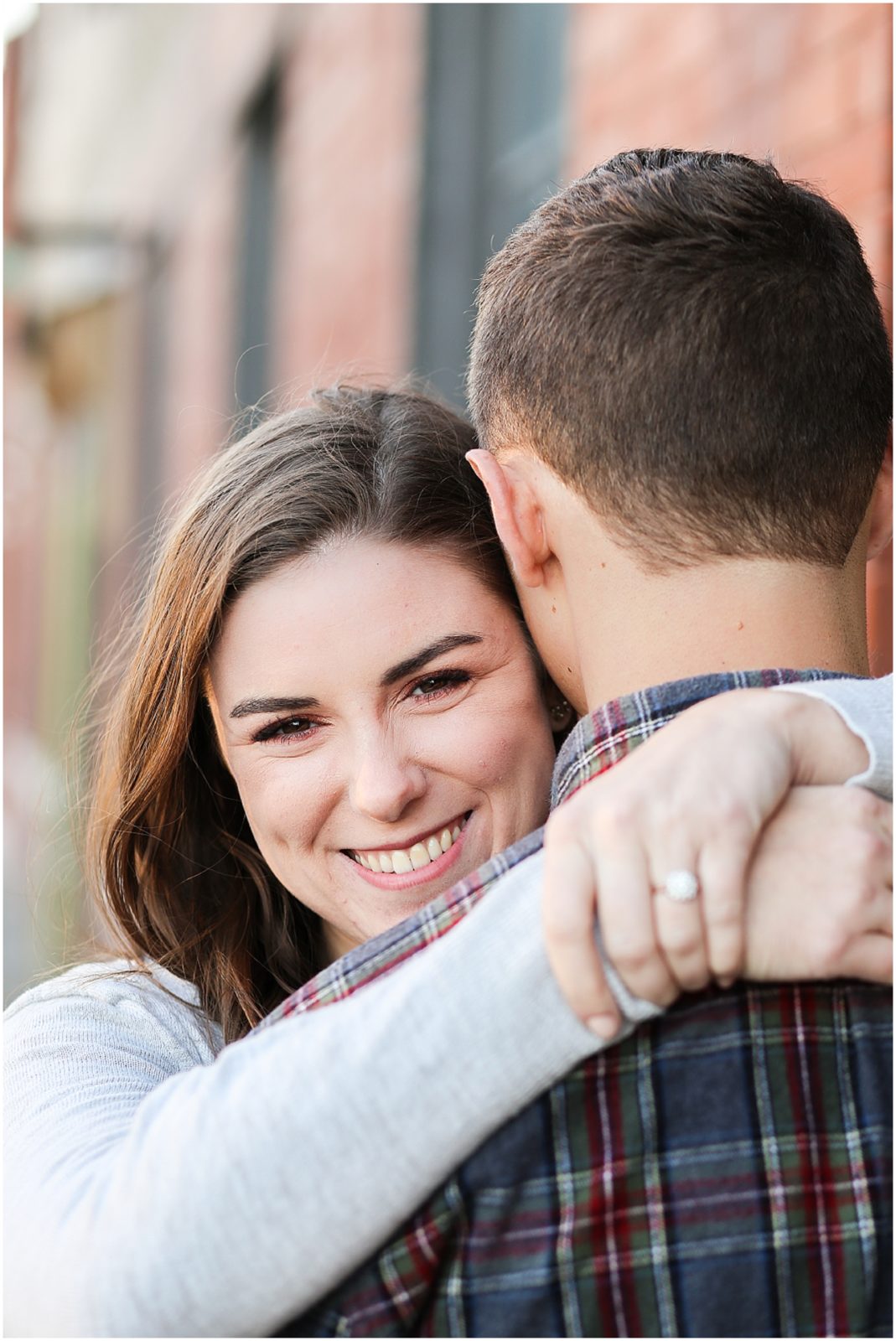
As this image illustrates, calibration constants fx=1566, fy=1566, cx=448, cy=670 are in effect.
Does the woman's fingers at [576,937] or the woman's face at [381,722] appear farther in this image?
the woman's face at [381,722]

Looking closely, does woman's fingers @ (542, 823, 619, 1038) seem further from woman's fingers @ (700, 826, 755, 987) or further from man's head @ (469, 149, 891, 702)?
man's head @ (469, 149, 891, 702)

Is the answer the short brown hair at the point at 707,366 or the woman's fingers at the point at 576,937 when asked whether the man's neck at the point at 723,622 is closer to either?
the short brown hair at the point at 707,366

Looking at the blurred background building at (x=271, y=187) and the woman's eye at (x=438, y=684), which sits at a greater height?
the blurred background building at (x=271, y=187)

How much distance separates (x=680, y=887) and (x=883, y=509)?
564 millimetres

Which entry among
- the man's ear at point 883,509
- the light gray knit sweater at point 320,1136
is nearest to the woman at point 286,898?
the light gray knit sweater at point 320,1136

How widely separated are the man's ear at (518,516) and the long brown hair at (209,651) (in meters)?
0.43

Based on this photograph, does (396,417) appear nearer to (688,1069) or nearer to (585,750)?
(585,750)

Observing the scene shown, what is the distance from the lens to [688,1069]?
1.24 metres

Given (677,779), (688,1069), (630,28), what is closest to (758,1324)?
(688,1069)

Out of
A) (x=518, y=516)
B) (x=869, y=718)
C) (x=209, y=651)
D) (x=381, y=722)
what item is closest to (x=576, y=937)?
(x=869, y=718)

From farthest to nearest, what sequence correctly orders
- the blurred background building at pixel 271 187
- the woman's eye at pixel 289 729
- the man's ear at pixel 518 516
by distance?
the blurred background building at pixel 271 187 < the woman's eye at pixel 289 729 < the man's ear at pixel 518 516

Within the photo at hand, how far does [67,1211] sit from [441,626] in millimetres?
855

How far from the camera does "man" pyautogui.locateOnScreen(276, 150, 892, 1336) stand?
4.02 feet

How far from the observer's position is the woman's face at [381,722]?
1871mm
